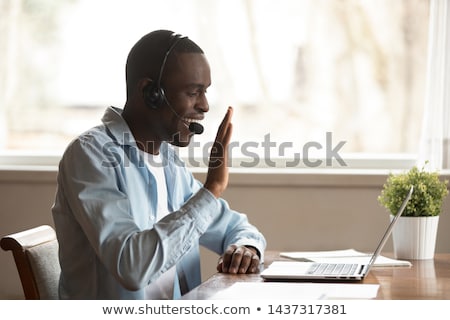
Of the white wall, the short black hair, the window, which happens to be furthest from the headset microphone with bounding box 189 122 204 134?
the window

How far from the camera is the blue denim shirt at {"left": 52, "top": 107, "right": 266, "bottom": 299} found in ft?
4.88

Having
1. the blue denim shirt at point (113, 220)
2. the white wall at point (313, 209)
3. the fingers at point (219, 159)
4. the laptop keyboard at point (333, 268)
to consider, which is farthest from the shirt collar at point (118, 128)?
the white wall at point (313, 209)

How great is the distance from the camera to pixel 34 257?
5.40 feet

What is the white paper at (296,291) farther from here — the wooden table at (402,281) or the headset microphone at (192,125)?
the headset microphone at (192,125)

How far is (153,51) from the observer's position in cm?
172

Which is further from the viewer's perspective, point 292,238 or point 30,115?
point 30,115

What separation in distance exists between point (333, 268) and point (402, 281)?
17cm

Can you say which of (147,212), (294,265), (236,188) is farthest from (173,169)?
(236,188)

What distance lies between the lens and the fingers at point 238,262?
176 centimetres

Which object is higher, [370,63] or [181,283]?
[370,63]

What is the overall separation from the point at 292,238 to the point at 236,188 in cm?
31

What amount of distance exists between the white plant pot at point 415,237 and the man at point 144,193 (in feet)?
1.26

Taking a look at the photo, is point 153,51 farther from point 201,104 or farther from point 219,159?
point 219,159

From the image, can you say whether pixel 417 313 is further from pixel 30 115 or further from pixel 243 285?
pixel 30 115
